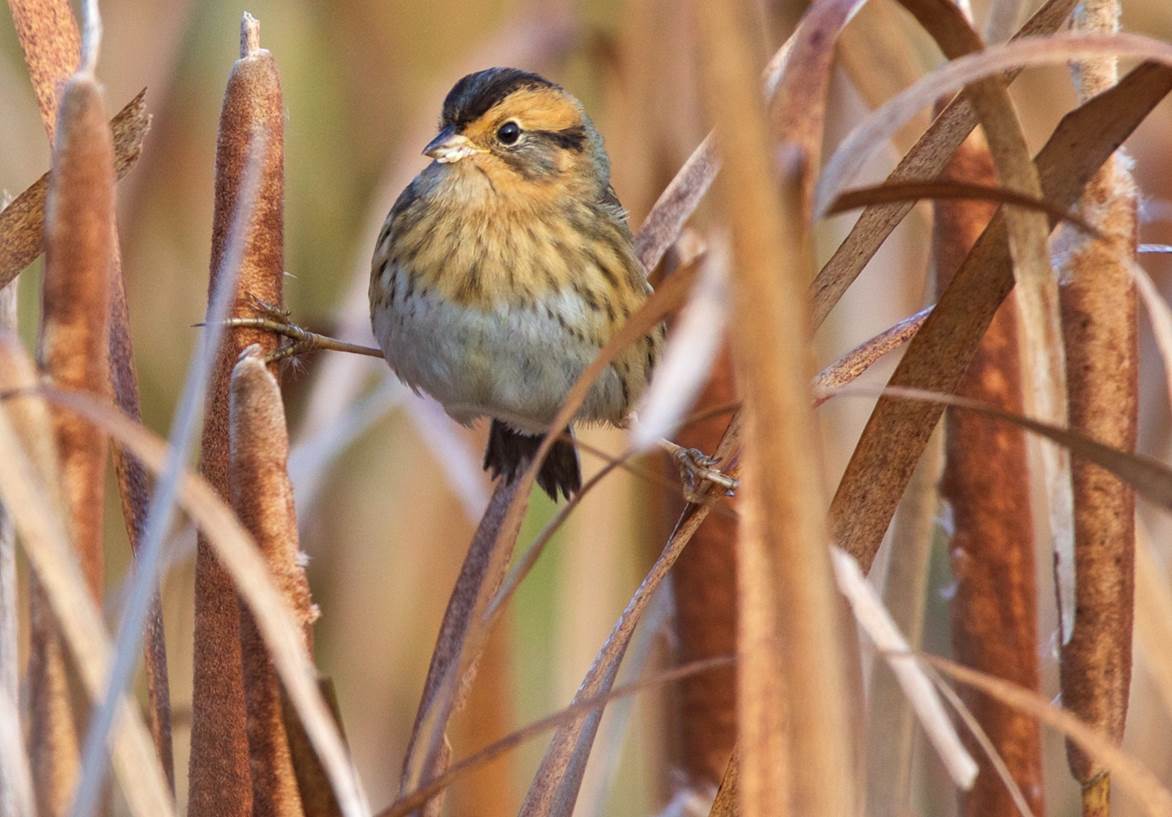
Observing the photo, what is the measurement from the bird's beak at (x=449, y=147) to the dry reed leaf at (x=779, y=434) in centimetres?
129

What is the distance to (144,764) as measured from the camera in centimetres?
80

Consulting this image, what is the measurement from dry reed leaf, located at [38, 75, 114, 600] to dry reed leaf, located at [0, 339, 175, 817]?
1.1 inches

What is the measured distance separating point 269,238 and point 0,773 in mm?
575

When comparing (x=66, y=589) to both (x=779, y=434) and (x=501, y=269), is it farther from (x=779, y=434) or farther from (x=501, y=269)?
(x=501, y=269)

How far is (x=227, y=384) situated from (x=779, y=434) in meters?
0.72

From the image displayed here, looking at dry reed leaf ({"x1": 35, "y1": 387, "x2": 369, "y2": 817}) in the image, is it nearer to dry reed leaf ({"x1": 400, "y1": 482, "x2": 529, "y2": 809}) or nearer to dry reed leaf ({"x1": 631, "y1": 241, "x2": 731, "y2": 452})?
dry reed leaf ({"x1": 400, "y1": 482, "x2": 529, "y2": 809})

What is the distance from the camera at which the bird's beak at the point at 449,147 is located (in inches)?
77.2

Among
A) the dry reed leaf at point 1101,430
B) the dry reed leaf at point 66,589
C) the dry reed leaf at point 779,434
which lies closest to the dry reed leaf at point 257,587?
the dry reed leaf at point 66,589

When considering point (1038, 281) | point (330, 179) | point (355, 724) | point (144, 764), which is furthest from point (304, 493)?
point (1038, 281)

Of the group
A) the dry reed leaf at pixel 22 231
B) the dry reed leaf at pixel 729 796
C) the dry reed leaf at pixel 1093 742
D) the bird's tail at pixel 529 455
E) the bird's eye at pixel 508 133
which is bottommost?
the dry reed leaf at pixel 729 796

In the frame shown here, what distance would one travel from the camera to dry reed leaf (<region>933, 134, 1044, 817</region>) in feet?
5.07

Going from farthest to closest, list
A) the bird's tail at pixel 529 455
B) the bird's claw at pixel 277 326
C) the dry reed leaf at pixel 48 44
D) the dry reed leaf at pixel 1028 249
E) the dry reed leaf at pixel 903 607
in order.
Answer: the bird's tail at pixel 529 455 < the dry reed leaf at pixel 903 607 < the bird's claw at pixel 277 326 < the dry reed leaf at pixel 48 44 < the dry reed leaf at pixel 1028 249

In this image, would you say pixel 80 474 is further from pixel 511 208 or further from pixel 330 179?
pixel 330 179

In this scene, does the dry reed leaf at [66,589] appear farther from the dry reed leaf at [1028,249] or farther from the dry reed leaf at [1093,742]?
the dry reed leaf at [1028,249]
